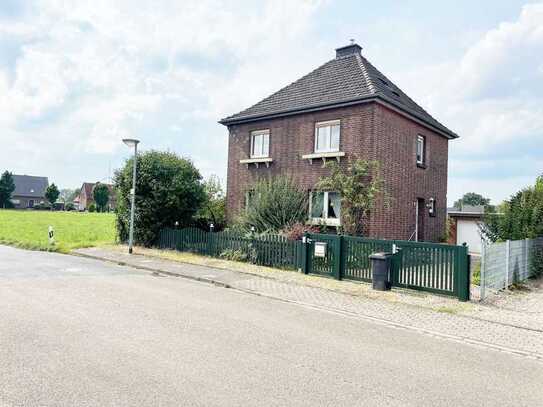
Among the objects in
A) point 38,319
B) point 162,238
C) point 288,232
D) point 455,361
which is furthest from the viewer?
point 162,238

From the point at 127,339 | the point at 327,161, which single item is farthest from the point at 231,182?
the point at 127,339

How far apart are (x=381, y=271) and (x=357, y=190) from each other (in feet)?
16.5

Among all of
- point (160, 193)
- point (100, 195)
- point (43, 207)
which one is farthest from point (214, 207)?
point (43, 207)

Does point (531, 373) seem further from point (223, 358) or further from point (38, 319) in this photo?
point (38, 319)

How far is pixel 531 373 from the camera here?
5.08 metres

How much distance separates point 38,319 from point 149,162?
11.6 metres

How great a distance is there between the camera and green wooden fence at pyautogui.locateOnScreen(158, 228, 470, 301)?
9297 millimetres

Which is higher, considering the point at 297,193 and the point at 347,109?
the point at 347,109

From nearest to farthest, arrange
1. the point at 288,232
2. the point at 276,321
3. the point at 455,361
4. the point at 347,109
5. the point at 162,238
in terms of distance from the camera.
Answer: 1. the point at 455,361
2. the point at 276,321
3. the point at 288,232
4. the point at 347,109
5. the point at 162,238

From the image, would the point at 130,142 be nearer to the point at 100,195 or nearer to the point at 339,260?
the point at 339,260

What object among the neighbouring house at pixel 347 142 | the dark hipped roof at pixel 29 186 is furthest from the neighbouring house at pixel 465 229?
the dark hipped roof at pixel 29 186

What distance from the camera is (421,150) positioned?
18516 millimetres

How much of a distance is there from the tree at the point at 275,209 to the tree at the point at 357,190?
54.9 inches

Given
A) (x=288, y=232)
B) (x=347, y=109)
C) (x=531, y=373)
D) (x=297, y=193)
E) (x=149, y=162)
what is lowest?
(x=531, y=373)
